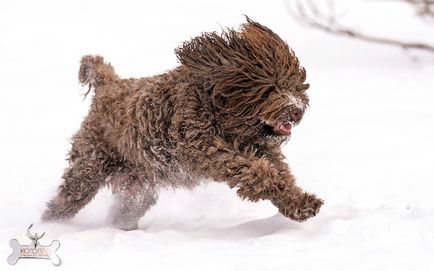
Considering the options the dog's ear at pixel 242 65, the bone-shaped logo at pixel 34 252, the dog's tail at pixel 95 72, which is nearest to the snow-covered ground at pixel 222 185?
the bone-shaped logo at pixel 34 252

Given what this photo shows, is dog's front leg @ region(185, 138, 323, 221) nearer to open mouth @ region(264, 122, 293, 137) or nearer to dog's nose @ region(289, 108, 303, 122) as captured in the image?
open mouth @ region(264, 122, 293, 137)

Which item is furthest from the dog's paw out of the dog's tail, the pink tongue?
the dog's tail

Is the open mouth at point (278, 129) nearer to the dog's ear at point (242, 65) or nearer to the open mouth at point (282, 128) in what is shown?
the open mouth at point (282, 128)

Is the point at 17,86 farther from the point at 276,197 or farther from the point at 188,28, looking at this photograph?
the point at 276,197

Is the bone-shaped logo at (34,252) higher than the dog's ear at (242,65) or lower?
lower

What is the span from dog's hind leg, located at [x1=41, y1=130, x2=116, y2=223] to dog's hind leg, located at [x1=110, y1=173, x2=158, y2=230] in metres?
0.14

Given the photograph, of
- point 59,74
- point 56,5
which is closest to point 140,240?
point 59,74

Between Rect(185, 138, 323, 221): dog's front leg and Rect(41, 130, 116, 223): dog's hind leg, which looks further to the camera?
Rect(41, 130, 116, 223): dog's hind leg

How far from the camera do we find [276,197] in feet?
16.7

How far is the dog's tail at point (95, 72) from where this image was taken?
6508 mm

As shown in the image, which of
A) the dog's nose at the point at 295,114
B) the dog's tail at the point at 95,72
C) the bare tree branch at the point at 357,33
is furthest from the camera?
the bare tree branch at the point at 357,33

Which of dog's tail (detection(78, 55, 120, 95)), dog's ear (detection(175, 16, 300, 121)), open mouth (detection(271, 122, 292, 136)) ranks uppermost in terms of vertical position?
dog's tail (detection(78, 55, 120, 95))

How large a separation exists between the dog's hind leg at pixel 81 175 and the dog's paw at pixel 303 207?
182cm

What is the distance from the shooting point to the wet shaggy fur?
205 inches
